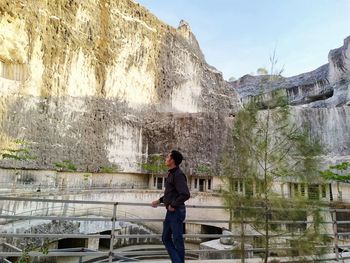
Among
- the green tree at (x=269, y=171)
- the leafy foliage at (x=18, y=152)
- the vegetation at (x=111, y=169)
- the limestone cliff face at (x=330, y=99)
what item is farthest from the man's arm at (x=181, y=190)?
the vegetation at (x=111, y=169)

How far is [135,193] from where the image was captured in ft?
75.3

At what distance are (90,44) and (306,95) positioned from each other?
3405cm

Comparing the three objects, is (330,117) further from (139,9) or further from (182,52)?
(139,9)

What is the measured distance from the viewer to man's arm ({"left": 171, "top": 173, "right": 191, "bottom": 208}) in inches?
120

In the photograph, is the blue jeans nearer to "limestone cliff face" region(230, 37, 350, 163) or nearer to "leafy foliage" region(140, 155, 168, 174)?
"limestone cliff face" region(230, 37, 350, 163)

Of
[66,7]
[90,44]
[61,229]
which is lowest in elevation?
[61,229]

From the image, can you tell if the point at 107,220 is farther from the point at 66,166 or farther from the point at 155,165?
the point at 155,165

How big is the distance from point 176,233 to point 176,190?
475 millimetres

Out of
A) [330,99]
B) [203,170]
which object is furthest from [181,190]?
[330,99]

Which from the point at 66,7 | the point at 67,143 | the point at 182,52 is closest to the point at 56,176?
the point at 67,143

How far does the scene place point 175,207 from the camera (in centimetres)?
313

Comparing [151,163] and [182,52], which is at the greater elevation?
[182,52]

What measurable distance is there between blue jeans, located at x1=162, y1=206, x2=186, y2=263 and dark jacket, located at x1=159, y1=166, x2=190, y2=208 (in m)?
0.12

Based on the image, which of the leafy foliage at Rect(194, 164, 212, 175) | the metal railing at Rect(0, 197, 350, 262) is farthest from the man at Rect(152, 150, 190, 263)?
the leafy foliage at Rect(194, 164, 212, 175)
